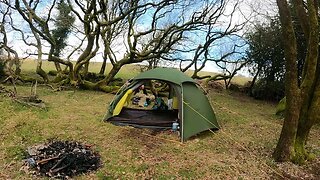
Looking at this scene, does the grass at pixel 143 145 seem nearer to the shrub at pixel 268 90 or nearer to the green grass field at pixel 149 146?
the green grass field at pixel 149 146

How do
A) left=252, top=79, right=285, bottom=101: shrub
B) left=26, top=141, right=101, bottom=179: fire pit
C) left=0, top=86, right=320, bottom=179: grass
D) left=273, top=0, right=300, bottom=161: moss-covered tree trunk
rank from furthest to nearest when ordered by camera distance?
left=252, top=79, right=285, bottom=101: shrub → left=273, top=0, right=300, bottom=161: moss-covered tree trunk → left=0, top=86, right=320, bottom=179: grass → left=26, top=141, right=101, bottom=179: fire pit

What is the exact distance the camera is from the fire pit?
529 cm

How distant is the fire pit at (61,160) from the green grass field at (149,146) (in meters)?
0.19

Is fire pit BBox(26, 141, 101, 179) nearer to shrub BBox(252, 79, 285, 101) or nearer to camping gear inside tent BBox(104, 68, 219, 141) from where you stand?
camping gear inside tent BBox(104, 68, 219, 141)

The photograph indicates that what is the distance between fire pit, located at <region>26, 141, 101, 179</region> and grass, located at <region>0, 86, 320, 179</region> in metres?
0.20

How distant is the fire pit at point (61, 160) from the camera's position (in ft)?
17.4

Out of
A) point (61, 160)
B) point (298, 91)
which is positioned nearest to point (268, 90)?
point (298, 91)

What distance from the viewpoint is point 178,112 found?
28.7ft

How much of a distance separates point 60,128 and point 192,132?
3333 millimetres

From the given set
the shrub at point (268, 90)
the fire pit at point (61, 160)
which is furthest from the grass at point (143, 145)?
the shrub at point (268, 90)

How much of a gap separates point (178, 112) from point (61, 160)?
4.06 metres

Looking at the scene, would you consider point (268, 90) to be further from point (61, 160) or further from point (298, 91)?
point (61, 160)

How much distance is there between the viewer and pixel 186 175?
5465mm

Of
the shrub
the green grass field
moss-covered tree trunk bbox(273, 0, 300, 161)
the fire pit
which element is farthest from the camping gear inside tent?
the shrub
